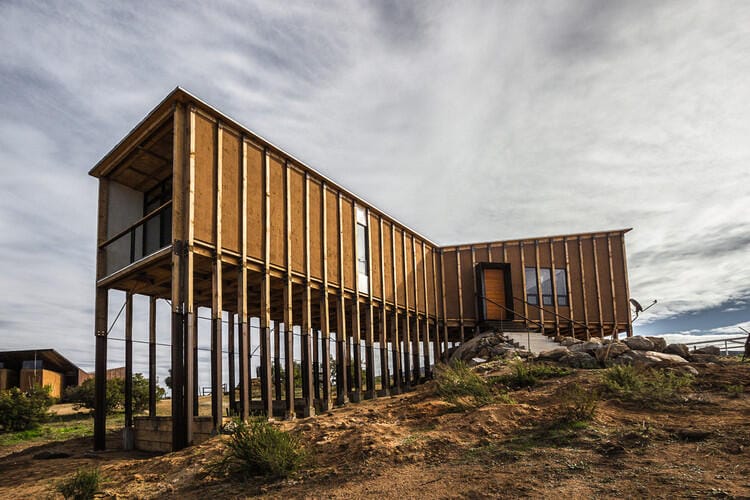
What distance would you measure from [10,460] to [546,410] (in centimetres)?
1490

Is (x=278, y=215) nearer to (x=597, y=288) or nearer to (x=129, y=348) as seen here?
(x=129, y=348)

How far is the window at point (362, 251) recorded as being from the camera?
75.4 feet

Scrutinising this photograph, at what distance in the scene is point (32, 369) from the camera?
3791 centimetres

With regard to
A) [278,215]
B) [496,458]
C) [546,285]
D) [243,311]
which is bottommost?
[496,458]

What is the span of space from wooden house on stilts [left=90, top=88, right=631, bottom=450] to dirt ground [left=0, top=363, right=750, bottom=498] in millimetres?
3142

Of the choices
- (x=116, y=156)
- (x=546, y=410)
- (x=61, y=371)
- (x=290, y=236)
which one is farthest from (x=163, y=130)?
(x=61, y=371)

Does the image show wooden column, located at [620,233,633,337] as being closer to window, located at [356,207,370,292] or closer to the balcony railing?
window, located at [356,207,370,292]

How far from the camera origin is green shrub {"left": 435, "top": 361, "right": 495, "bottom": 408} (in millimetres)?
12955

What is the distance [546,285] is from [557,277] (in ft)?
2.84

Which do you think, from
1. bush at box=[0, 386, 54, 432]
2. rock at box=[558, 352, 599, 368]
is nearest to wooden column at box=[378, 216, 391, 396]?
rock at box=[558, 352, 599, 368]

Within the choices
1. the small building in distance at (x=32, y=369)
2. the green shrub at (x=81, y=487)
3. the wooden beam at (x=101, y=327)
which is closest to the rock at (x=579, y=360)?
the green shrub at (x=81, y=487)

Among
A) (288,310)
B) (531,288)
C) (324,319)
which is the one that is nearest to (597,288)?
(531,288)

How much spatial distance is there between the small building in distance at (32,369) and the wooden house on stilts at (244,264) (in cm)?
2209

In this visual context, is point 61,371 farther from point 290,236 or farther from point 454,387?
point 454,387
